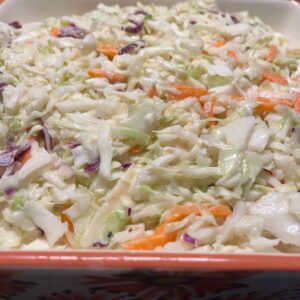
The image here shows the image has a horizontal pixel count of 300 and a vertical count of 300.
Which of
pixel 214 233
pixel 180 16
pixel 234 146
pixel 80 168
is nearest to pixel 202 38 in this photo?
pixel 180 16

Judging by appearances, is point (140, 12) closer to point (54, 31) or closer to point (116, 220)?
point (54, 31)

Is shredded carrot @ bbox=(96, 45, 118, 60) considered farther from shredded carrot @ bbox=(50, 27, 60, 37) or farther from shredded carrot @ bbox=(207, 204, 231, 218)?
shredded carrot @ bbox=(207, 204, 231, 218)

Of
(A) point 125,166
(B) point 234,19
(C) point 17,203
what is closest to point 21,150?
(C) point 17,203

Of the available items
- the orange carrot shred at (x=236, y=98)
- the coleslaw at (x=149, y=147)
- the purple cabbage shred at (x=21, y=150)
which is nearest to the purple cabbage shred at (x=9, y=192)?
the coleslaw at (x=149, y=147)

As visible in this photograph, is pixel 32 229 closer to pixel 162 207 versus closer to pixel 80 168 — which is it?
pixel 80 168

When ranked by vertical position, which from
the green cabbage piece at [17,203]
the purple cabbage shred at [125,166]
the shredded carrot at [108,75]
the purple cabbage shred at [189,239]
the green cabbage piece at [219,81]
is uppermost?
the shredded carrot at [108,75]

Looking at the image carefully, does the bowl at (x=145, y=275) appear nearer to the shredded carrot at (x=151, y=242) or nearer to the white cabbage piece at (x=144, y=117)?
the shredded carrot at (x=151, y=242)

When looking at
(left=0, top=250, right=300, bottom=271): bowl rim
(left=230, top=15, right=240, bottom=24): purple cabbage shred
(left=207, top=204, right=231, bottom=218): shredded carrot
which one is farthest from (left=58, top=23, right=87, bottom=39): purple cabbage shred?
(left=0, top=250, right=300, bottom=271): bowl rim
